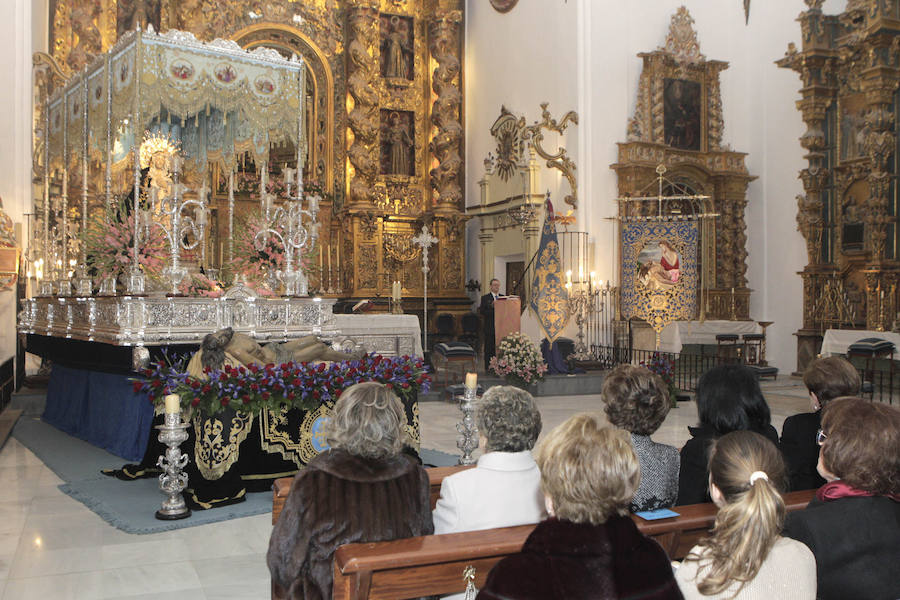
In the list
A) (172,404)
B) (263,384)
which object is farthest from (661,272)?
(172,404)

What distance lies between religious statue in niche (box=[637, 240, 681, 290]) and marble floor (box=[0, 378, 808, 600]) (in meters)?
8.89

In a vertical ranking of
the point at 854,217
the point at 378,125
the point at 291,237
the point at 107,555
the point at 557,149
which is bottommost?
the point at 107,555

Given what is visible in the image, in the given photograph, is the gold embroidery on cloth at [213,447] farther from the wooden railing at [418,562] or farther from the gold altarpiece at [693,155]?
the gold altarpiece at [693,155]

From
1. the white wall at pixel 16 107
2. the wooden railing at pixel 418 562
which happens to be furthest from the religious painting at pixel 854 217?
the wooden railing at pixel 418 562

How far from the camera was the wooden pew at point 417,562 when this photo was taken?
8.52 feet

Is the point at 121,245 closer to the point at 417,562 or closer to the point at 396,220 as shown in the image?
the point at 417,562

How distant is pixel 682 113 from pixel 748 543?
16036 mm

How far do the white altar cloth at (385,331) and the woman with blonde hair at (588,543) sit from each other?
11.5 meters

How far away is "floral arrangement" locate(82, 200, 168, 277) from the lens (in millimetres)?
8609

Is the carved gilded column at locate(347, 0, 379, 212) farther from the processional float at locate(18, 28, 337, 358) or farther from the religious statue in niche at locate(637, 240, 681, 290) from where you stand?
the processional float at locate(18, 28, 337, 358)

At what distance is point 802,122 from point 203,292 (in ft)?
44.8

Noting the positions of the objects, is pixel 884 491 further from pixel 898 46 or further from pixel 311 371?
pixel 898 46

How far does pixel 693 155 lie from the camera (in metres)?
17.0

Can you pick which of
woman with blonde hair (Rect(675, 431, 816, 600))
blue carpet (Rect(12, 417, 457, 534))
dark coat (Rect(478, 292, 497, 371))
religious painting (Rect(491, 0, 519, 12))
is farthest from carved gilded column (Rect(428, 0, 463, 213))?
woman with blonde hair (Rect(675, 431, 816, 600))
